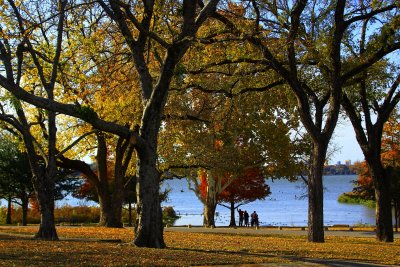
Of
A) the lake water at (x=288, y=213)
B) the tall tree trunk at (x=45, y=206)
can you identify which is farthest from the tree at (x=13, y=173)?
the tall tree trunk at (x=45, y=206)

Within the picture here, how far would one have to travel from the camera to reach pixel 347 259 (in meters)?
13.4

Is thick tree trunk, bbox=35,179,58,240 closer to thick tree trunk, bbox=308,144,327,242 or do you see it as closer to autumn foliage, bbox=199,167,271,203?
thick tree trunk, bbox=308,144,327,242

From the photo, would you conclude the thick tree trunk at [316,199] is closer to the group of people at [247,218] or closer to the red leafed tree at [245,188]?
the group of people at [247,218]

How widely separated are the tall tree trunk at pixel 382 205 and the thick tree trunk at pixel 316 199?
3341 millimetres

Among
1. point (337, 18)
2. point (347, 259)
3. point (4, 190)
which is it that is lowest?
point (347, 259)

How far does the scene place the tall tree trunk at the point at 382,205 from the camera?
2116 centimetres

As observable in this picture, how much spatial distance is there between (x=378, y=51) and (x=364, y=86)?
309 cm

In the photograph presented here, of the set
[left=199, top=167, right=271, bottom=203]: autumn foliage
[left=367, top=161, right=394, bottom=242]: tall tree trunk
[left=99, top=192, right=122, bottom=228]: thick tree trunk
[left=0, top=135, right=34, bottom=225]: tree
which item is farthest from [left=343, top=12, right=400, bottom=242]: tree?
[left=0, top=135, right=34, bottom=225]: tree

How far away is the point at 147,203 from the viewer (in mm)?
13867

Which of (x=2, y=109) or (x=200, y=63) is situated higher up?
(x=200, y=63)

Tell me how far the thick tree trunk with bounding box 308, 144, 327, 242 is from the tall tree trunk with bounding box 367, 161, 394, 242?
334cm

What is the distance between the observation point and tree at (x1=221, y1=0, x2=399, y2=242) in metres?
16.7

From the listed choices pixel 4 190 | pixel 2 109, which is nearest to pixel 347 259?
pixel 2 109

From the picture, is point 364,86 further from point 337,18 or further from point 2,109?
point 2,109
